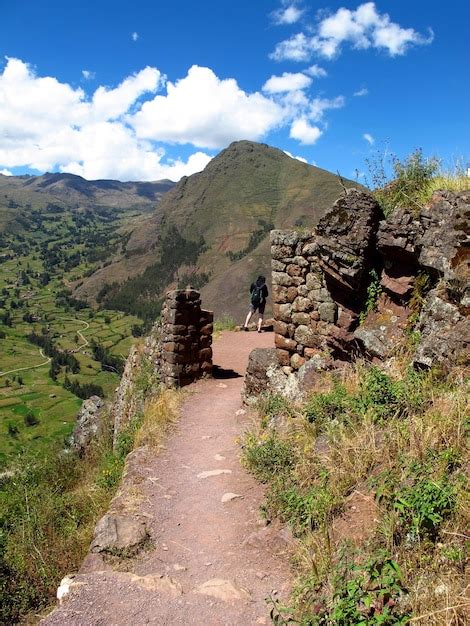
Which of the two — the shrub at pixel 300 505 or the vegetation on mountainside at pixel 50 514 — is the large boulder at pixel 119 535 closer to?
the vegetation on mountainside at pixel 50 514

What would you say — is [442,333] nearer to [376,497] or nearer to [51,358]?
[376,497]

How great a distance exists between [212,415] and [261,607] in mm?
6534

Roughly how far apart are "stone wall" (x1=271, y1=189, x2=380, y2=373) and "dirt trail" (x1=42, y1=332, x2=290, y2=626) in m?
2.58

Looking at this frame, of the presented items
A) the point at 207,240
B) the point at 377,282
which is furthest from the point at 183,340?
the point at 207,240

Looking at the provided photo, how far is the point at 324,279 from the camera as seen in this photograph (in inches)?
368

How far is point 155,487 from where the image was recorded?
24.6 ft

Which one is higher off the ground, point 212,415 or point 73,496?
point 212,415

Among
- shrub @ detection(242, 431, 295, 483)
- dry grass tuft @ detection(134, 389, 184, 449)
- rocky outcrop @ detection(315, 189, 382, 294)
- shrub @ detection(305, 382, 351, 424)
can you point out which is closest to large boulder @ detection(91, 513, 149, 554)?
shrub @ detection(242, 431, 295, 483)

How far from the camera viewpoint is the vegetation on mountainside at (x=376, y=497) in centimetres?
370

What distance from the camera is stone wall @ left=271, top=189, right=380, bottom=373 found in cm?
842

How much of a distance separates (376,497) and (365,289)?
182 inches

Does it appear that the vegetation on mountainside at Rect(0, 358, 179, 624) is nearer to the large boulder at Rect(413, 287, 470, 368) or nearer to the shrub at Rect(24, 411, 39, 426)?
the large boulder at Rect(413, 287, 470, 368)

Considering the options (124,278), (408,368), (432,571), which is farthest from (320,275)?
(124,278)

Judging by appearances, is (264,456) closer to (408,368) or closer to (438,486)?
(408,368)
